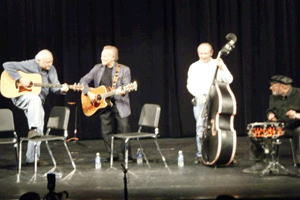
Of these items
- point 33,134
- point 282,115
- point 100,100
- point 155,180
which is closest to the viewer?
point 155,180

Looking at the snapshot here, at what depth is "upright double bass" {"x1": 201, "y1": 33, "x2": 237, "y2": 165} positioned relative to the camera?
268 inches

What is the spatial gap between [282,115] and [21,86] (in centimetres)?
347

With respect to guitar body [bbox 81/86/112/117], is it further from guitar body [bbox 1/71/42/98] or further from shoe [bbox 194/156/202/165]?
shoe [bbox 194/156/202/165]

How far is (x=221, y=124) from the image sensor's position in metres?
6.88

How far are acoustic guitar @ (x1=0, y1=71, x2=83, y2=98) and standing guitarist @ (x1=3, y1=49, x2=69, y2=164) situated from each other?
1.8 inches

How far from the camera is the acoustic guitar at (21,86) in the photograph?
7730 mm

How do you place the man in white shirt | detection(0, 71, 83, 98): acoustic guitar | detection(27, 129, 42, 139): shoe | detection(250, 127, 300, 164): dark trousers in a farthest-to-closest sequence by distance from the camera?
1. detection(0, 71, 83, 98): acoustic guitar
2. the man in white shirt
3. detection(27, 129, 42, 139): shoe
4. detection(250, 127, 300, 164): dark trousers

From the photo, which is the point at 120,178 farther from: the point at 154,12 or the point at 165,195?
the point at 154,12

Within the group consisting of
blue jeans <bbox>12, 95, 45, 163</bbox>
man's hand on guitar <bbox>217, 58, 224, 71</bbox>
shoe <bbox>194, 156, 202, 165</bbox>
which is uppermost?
man's hand on guitar <bbox>217, 58, 224, 71</bbox>

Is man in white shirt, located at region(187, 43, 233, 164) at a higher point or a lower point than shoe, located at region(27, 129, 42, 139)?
higher

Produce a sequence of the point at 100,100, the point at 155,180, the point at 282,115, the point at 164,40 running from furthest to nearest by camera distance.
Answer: the point at 164,40 < the point at 100,100 < the point at 282,115 < the point at 155,180

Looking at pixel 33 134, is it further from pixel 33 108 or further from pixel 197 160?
pixel 197 160

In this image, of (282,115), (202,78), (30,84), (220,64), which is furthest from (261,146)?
(30,84)

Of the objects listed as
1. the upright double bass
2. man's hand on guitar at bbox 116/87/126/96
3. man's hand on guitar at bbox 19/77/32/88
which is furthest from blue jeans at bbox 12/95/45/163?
the upright double bass
